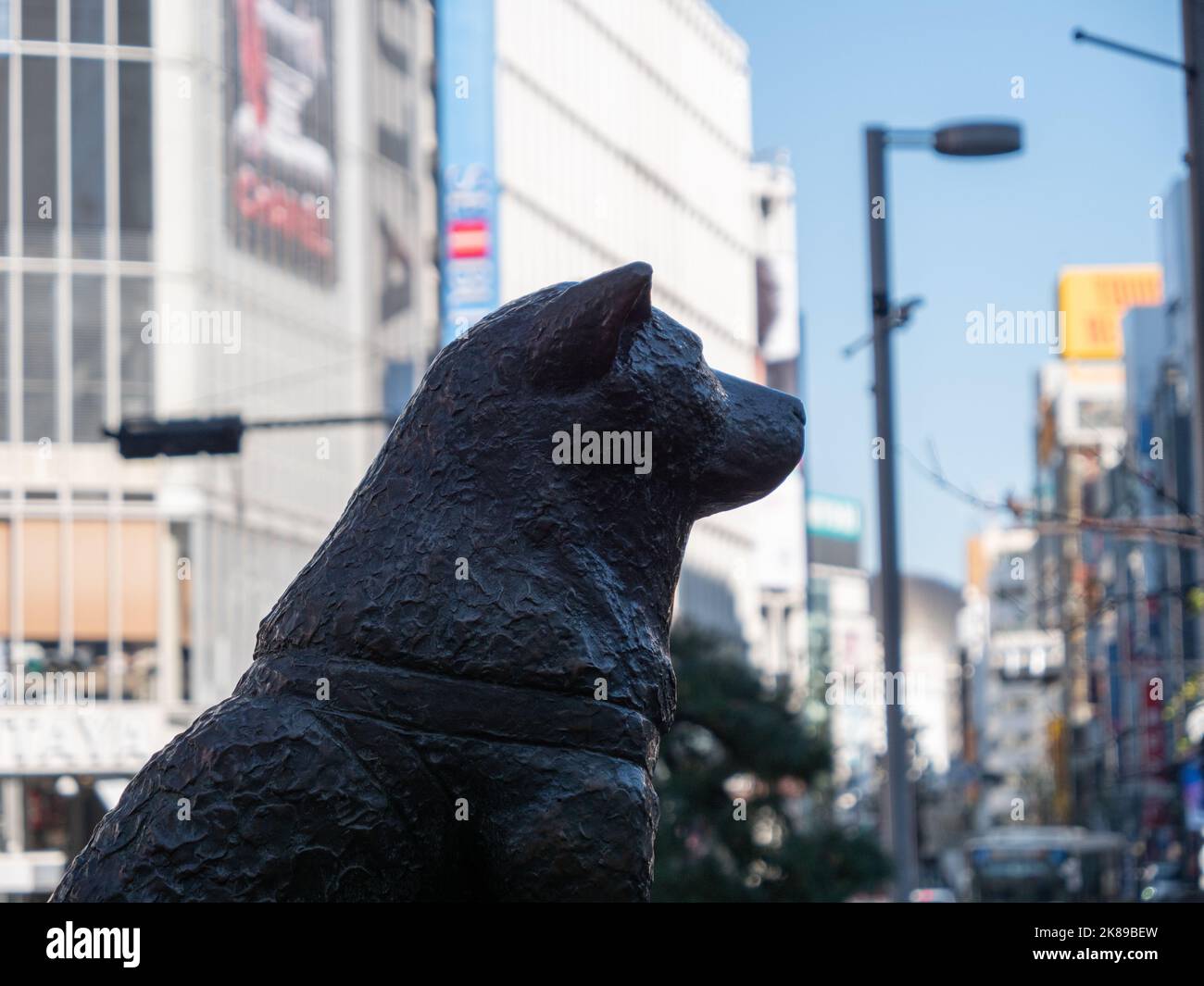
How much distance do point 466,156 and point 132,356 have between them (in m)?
11.1

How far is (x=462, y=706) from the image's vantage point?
3396 millimetres

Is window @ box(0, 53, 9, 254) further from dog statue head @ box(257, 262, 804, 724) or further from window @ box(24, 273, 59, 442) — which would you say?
dog statue head @ box(257, 262, 804, 724)

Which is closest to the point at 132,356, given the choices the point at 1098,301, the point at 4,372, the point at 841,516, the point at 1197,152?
the point at 4,372

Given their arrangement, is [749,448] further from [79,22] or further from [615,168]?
[615,168]

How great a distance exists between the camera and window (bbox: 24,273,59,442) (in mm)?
32125

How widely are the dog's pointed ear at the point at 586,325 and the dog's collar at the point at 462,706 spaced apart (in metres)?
0.60

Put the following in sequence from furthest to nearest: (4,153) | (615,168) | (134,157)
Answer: (615,168)
(134,157)
(4,153)

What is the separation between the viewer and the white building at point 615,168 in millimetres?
41531

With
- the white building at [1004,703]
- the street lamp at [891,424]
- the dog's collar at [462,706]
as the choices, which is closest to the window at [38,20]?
the street lamp at [891,424]

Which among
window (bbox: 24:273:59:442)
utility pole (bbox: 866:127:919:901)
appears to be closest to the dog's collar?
utility pole (bbox: 866:127:919:901)

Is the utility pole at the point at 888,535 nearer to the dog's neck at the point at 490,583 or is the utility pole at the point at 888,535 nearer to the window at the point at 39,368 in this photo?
the dog's neck at the point at 490,583

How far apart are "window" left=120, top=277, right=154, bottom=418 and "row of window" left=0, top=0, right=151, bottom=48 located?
4462 mm

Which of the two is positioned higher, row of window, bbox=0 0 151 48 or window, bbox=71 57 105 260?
row of window, bbox=0 0 151 48

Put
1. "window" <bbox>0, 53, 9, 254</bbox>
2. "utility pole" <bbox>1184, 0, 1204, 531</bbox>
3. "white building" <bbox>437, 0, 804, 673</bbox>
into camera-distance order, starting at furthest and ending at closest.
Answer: "white building" <bbox>437, 0, 804, 673</bbox> < "window" <bbox>0, 53, 9, 254</bbox> < "utility pole" <bbox>1184, 0, 1204, 531</bbox>
